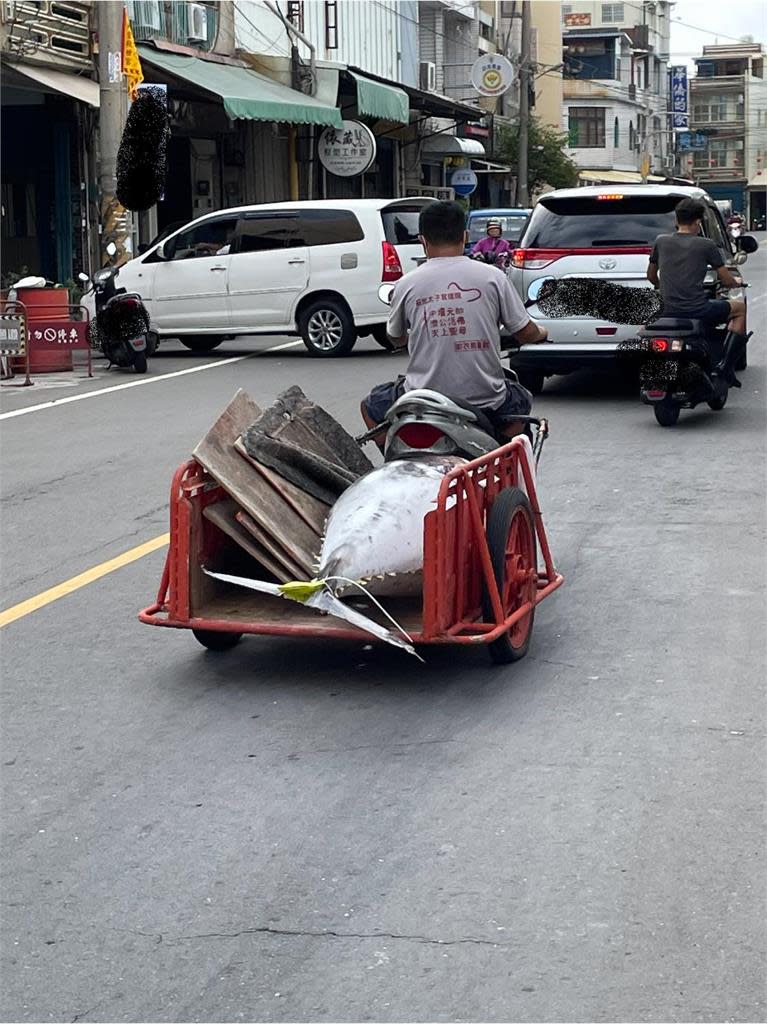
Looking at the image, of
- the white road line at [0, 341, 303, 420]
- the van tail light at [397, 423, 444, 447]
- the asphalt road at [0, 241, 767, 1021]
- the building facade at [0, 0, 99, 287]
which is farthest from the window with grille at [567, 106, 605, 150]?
the van tail light at [397, 423, 444, 447]

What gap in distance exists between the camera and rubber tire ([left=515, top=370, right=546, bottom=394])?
15.3 meters

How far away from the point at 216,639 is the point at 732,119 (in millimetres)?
134209

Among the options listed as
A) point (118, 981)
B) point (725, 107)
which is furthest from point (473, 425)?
point (725, 107)

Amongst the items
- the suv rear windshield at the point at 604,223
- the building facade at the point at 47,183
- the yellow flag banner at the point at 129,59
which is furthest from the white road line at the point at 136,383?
the building facade at the point at 47,183

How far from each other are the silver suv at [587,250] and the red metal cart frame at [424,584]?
787cm

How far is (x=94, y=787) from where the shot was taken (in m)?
5.30

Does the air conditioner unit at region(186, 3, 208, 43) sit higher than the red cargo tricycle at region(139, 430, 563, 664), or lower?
higher

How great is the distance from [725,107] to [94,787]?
136174 millimetres

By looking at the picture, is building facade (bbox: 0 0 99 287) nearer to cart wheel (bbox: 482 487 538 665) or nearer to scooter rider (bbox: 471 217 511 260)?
scooter rider (bbox: 471 217 511 260)

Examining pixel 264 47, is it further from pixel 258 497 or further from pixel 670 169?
pixel 670 169

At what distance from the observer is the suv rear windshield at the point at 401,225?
20.4 metres

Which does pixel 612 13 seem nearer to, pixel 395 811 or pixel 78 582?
pixel 78 582

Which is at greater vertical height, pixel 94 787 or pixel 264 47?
pixel 264 47

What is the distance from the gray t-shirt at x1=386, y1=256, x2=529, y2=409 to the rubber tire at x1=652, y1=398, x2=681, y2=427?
6250 mm
